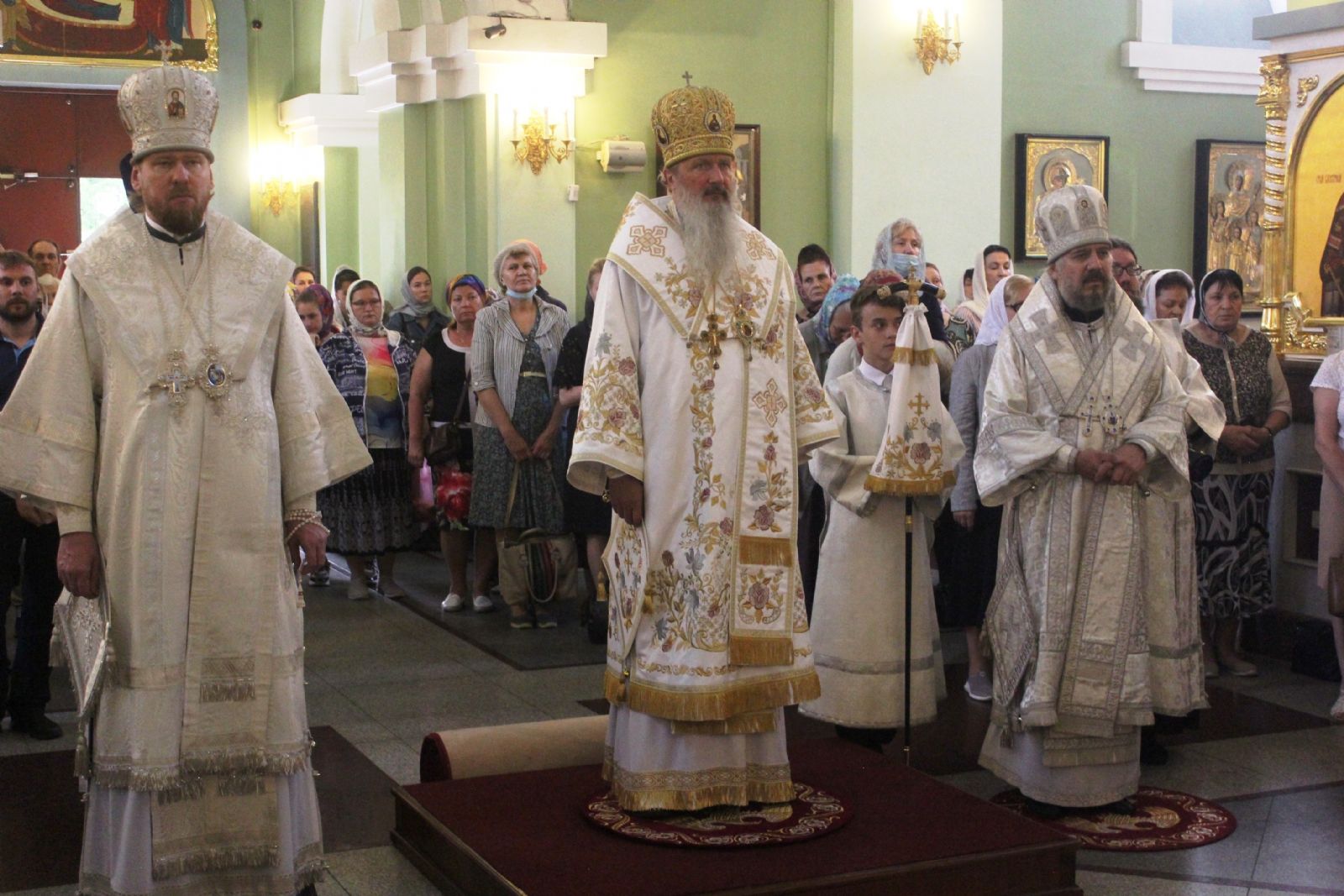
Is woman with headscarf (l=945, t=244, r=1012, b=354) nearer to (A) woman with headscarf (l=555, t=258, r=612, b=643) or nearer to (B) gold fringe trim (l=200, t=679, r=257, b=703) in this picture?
(A) woman with headscarf (l=555, t=258, r=612, b=643)

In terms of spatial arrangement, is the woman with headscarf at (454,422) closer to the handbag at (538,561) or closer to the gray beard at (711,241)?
the handbag at (538,561)

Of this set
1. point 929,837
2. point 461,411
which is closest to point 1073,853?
point 929,837

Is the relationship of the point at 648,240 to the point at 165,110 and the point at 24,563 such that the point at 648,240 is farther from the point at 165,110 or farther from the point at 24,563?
the point at 24,563

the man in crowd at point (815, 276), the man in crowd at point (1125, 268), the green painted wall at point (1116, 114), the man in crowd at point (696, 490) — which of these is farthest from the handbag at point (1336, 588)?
the green painted wall at point (1116, 114)

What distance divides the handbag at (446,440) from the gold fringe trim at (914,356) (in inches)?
148

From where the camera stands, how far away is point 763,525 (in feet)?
14.8

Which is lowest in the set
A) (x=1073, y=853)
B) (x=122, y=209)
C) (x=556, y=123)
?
(x=1073, y=853)

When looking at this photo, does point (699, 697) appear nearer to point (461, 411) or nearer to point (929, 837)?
point (929, 837)

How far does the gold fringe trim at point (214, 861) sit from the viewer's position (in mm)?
4004

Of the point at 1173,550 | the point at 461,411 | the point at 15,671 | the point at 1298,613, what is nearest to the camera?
the point at 1173,550

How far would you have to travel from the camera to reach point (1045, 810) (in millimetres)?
5242

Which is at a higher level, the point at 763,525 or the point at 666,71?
the point at 666,71

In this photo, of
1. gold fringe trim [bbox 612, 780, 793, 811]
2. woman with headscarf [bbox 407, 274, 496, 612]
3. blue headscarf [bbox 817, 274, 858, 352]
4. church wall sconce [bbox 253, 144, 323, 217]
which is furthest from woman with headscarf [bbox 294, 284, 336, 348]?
church wall sconce [bbox 253, 144, 323, 217]

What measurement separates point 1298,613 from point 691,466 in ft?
13.7
